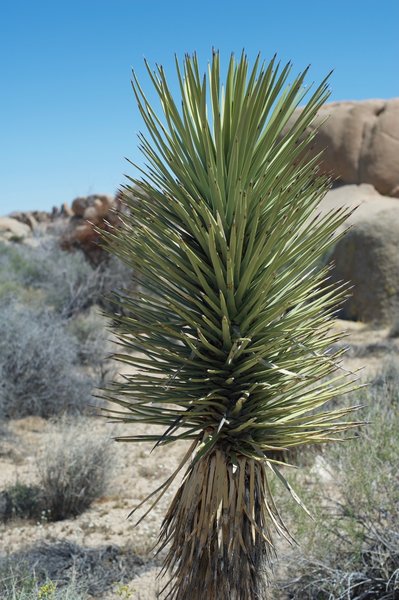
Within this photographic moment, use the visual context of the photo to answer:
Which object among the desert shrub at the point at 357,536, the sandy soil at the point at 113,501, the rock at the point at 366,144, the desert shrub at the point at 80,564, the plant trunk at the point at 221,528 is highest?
the rock at the point at 366,144

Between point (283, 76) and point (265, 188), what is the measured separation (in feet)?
1.57

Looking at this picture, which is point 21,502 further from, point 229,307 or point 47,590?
point 229,307

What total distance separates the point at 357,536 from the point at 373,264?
37.1ft

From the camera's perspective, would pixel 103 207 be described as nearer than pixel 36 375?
No

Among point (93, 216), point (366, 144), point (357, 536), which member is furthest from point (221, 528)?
point (93, 216)

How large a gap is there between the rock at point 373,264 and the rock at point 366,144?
9.96 ft

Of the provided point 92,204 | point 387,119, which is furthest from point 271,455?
point 92,204

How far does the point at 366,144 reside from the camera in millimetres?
19406

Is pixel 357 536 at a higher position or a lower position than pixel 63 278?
lower

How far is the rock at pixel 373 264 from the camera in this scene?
14.7m

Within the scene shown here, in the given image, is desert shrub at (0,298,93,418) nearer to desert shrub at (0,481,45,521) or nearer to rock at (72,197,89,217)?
desert shrub at (0,481,45,521)

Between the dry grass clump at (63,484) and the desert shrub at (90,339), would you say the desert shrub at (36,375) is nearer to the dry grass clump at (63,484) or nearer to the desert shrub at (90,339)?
the desert shrub at (90,339)

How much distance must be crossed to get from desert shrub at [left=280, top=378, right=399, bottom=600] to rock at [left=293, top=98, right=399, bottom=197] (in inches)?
584

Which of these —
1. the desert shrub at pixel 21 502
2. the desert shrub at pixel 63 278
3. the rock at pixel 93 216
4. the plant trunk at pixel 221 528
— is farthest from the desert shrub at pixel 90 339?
the plant trunk at pixel 221 528
